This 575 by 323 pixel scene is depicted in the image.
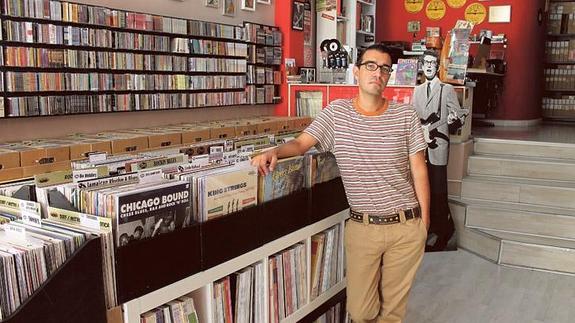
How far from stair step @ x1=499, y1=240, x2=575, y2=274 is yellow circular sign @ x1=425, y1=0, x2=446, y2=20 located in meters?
5.59

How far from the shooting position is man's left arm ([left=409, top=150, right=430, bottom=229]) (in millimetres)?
2471

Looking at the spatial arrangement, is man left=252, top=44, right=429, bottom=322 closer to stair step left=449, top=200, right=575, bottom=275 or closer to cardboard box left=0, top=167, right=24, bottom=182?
cardboard box left=0, top=167, right=24, bottom=182

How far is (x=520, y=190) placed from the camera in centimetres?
558

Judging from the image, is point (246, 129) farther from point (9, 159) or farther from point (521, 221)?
point (521, 221)

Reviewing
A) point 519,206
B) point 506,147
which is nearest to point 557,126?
point 506,147

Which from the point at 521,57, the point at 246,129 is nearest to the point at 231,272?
the point at 246,129

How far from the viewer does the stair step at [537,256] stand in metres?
4.76

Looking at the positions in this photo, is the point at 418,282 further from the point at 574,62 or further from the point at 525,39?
the point at 574,62

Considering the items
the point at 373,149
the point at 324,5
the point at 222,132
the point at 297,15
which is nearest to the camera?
the point at 373,149

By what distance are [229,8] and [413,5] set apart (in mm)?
4289

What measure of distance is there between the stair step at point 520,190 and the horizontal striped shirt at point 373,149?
3.54 metres

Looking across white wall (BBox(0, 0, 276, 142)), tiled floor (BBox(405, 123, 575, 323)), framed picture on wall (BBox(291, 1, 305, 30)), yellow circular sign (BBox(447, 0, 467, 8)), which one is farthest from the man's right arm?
yellow circular sign (BBox(447, 0, 467, 8))

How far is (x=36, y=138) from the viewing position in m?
4.80

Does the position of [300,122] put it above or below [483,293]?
above
